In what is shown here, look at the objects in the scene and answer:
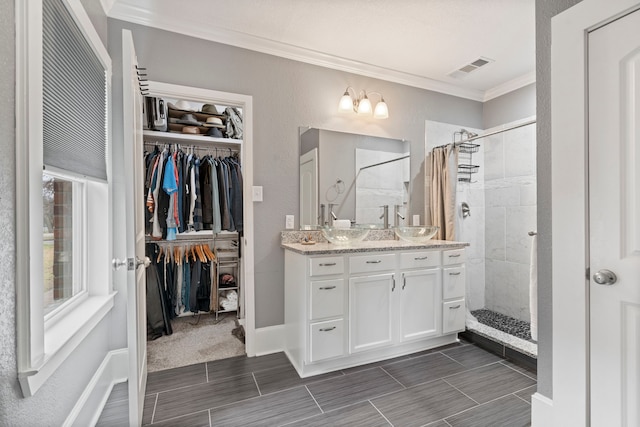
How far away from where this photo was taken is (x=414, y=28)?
7.58ft

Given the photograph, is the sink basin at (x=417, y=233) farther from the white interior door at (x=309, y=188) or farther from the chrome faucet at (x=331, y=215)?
the white interior door at (x=309, y=188)

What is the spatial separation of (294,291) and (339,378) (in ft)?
2.24

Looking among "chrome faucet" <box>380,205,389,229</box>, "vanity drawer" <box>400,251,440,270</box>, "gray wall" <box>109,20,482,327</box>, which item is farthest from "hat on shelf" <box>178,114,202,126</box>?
"vanity drawer" <box>400,251,440,270</box>

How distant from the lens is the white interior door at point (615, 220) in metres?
1.24

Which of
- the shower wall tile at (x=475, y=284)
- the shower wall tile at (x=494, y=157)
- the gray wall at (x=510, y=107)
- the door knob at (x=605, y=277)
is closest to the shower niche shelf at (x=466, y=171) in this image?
the shower wall tile at (x=494, y=157)

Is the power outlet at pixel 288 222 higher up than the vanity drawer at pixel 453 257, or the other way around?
the power outlet at pixel 288 222

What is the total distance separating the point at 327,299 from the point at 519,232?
2.27 metres

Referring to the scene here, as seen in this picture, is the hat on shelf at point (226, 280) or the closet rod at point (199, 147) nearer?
the closet rod at point (199, 147)

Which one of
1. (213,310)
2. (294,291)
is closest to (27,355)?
(294,291)

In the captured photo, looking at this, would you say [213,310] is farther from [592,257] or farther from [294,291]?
[592,257]

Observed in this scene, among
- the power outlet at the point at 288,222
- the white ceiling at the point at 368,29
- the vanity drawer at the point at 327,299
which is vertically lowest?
the vanity drawer at the point at 327,299

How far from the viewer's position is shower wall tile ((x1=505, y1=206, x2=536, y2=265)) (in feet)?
9.94

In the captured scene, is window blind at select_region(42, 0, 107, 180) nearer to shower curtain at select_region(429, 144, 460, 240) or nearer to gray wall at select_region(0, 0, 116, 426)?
gray wall at select_region(0, 0, 116, 426)

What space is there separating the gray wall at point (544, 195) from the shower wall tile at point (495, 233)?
187cm
